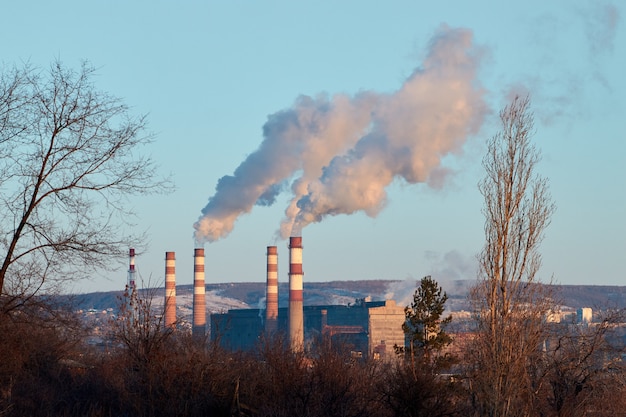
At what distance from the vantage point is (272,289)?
247 feet

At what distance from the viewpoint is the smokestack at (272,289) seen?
7400cm

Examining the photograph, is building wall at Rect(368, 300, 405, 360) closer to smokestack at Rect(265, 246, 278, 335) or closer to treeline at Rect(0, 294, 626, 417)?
smokestack at Rect(265, 246, 278, 335)

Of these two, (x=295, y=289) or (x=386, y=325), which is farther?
(x=386, y=325)

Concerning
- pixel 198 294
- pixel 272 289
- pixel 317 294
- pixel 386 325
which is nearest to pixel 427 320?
pixel 272 289

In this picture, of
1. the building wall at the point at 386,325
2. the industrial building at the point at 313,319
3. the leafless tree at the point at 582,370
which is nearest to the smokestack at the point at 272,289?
the industrial building at the point at 313,319

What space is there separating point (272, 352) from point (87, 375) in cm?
589

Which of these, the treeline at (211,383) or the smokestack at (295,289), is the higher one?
the smokestack at (295,289)

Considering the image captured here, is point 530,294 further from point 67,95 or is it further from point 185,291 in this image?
point 185,291

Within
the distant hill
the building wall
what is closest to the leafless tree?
the building wall

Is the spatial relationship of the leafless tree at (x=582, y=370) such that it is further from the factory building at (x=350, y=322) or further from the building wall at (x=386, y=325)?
the factory building at (x=350, y=322)

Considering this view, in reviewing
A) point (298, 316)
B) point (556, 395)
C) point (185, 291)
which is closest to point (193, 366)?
point (556, 395)

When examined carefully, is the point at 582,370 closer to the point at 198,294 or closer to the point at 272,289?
the point at 272,289

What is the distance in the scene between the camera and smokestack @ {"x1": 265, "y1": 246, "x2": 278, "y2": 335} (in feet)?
243

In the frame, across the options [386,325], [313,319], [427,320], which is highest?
[427,320]
